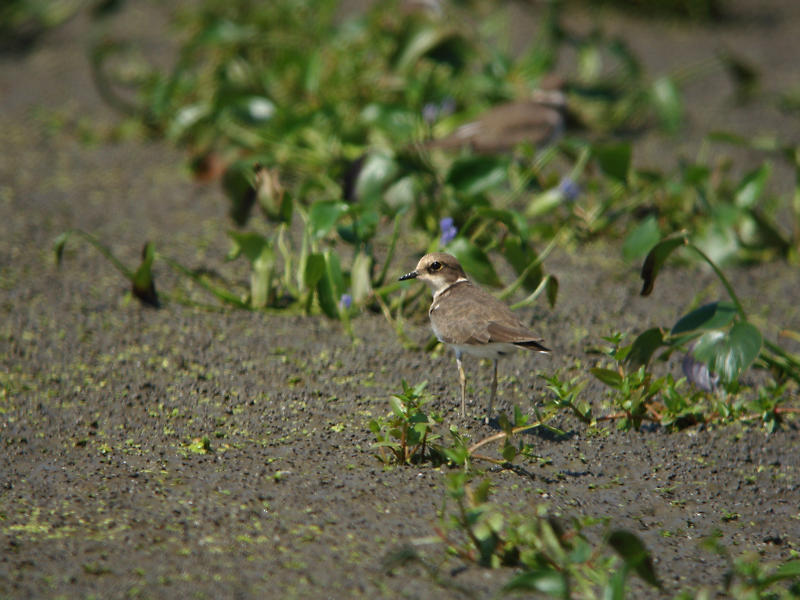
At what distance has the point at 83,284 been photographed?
12.7 feet

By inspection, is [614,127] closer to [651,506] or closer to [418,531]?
[651,506]

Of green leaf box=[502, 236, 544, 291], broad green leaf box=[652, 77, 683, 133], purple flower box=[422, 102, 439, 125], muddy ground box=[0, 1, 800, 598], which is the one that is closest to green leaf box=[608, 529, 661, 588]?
muddy ground box=[0, 1, 800, 598]

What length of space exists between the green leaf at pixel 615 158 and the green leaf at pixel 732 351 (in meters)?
1.14

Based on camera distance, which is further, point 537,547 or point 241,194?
point 241,194

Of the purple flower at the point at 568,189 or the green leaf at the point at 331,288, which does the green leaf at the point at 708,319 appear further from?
the purple flower at the point at 568,189

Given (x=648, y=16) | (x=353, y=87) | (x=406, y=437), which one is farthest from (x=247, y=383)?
(x=648, y=16)

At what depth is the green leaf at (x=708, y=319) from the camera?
3016mm

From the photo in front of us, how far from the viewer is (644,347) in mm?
2992

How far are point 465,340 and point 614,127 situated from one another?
3.41m

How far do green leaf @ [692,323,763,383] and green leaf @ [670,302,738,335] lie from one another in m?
0.05

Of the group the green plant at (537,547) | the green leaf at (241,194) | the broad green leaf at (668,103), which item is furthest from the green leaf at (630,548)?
the broad green leaf at (668,103)

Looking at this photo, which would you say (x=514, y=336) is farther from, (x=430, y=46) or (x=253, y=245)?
(x=430, y=46)

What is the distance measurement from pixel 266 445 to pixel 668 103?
3.61m

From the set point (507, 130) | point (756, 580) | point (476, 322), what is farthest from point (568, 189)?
point (756, 580)
